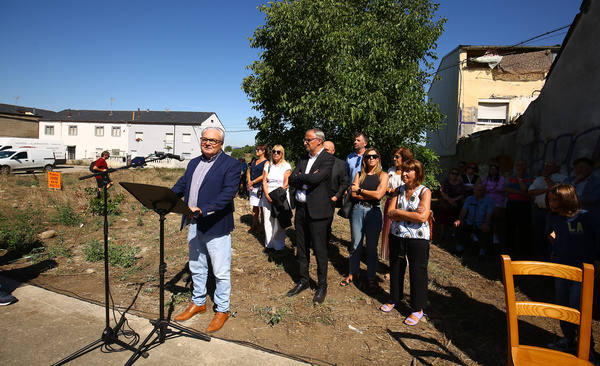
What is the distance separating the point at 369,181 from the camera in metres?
4.28

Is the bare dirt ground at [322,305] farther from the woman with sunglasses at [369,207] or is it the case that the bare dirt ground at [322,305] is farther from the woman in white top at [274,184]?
the woman with sunglasses at [369,207]

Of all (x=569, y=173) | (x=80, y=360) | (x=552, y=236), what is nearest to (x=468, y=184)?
(x=569, y=173)

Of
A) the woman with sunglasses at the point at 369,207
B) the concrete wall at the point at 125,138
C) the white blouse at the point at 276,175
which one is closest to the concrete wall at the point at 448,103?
the white blouse at the point at 276,175

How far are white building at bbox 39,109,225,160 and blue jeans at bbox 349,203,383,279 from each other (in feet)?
148

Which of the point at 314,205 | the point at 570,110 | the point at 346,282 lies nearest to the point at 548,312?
the point at 314,205

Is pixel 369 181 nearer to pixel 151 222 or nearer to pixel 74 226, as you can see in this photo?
pixel 151 222

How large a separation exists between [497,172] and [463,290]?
2.76 meters

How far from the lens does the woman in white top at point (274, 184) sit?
5531 mm

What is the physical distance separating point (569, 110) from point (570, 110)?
0.14ft

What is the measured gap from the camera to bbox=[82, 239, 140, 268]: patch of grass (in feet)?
17.0

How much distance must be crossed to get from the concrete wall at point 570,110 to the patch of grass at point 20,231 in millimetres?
9906

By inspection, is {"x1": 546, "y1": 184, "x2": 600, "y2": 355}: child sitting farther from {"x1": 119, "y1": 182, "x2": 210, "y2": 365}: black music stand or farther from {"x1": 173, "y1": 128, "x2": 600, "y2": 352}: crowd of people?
{"x1": 119, "y1": 182, "x2": 210, "y2": 365}: black music stand

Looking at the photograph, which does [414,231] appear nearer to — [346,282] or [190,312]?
[346,282]

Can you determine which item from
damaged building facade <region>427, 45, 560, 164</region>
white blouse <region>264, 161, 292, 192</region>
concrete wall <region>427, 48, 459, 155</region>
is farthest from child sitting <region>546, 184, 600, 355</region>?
damaged building facade <region>427, 45, 560, 164</region>
